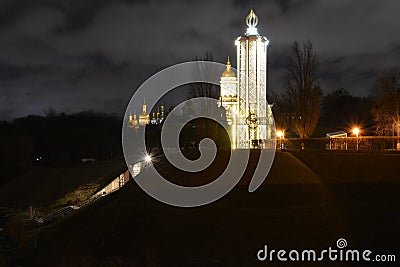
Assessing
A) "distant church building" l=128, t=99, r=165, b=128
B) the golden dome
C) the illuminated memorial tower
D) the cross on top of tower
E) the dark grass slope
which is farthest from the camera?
"distant church building" l=128, t=99, r=165, b=128

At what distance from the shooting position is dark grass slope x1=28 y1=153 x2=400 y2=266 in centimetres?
1770

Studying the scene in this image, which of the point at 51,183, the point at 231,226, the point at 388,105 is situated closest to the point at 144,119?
the point at 51,183

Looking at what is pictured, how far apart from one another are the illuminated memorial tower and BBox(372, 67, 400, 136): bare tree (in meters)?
10.9

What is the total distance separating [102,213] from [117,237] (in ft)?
11.1

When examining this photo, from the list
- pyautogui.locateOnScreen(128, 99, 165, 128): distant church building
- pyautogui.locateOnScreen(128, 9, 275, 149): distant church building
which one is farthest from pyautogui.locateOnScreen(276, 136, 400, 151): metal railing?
pyautogui.locateOnScreen(128, 99, 165, 128): distant church building

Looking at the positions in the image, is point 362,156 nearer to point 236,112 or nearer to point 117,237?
point 117,237

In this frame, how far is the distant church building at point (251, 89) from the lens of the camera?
4053cm

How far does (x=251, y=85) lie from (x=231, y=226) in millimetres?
23031

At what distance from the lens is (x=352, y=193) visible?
892 inches

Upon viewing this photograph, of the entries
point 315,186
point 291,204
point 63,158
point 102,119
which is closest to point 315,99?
point 315,186

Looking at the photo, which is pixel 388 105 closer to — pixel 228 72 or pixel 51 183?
pixel 228 72

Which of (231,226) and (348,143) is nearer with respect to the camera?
(231,226)

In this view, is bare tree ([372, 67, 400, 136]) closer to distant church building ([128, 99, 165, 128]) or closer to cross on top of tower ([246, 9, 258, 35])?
cross on top of tower ([246, 9, 258, 35])

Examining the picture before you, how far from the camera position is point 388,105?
141ft
